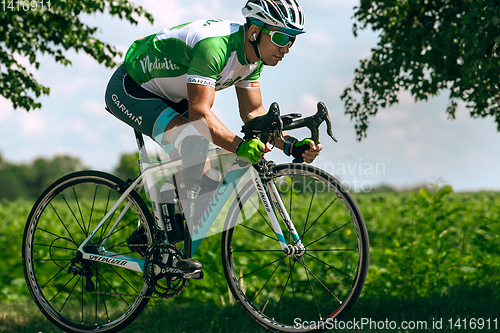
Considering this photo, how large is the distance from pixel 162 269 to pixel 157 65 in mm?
1532

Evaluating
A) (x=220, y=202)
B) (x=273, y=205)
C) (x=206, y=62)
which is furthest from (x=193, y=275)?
(x=206, y=62)

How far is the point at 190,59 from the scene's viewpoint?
3.22 metres

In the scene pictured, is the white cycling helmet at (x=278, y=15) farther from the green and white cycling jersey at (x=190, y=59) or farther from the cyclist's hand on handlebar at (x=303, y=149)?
the cyclist's hand on handlebar at (x=303, y=149)

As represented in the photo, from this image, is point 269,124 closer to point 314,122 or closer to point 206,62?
point 314,122

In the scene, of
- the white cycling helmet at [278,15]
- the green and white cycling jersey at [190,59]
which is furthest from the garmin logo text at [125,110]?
the white cycling helmet at [278,15]

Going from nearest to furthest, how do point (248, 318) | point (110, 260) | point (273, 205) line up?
1. point (273, 205)
2. point (110, 260)
3. point (248, 318)

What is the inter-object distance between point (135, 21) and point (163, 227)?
4.40m

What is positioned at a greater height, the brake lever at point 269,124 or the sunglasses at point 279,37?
the sunglasses at point 279,37

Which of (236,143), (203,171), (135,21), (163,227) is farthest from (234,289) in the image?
(135,21)

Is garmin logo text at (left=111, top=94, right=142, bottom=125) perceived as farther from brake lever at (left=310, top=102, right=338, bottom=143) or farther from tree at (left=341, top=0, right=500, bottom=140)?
tree at (left=341, top=0, right=500, bottom=140)

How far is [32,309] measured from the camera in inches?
201

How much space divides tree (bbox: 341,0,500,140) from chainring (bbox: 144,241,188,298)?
3194 millimetres

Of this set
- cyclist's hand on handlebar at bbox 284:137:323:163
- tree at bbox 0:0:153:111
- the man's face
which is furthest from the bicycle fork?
tree at bbox 0:0:153:111

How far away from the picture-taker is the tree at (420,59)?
15.5ft
